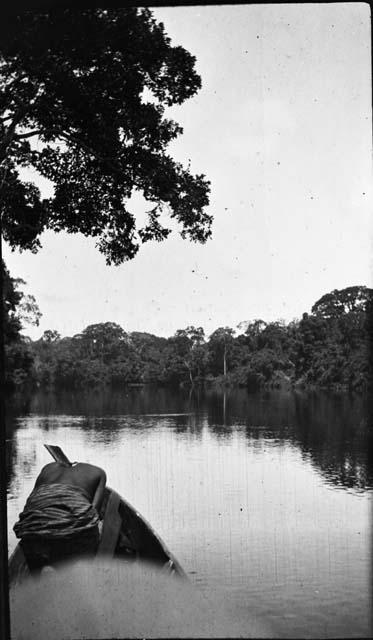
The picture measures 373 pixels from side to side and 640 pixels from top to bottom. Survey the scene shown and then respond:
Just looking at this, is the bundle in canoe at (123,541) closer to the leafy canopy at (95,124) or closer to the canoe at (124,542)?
the canoe at (124,542)

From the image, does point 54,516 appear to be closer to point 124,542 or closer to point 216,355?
point 124,542

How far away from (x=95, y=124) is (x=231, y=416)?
248 cm

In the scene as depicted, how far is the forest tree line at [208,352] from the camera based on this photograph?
4.14 metres

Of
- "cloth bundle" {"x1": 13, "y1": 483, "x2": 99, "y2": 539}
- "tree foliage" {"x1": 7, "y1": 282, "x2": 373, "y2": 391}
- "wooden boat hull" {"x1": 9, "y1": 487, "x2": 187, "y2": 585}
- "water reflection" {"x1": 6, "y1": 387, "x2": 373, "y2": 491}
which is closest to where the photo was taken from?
"cloth bundle" {"x1": 13, "y1": 483, "x2": 99, "y2": 539}

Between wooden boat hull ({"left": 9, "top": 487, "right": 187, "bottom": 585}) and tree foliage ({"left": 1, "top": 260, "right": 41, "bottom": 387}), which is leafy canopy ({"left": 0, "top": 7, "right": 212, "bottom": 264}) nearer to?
tree foliage ({"left": 1, "top": 260, "right": 41, "bottom": 387})

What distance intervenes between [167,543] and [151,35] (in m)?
3.51

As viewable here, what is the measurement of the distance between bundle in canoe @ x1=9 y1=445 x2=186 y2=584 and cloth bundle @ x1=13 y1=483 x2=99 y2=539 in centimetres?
20

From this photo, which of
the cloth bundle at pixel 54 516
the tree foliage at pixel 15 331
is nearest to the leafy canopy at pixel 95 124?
the tree foliage at pixel 15 331

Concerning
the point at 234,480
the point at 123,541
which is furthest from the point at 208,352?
the point at 123,541

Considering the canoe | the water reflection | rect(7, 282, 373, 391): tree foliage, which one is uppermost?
rect(7, 282, 373, 391): tree foliage

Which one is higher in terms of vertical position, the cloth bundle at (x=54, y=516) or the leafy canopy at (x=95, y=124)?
the leafy canopy at (x=95, y=124)

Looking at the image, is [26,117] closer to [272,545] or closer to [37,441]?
[37,441]

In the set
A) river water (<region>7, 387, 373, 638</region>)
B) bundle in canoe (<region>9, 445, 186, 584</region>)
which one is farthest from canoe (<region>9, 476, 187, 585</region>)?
river water (<region>7, 387, 373, 638</region>)

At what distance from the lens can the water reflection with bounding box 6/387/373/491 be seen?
4551 millimetres
